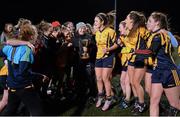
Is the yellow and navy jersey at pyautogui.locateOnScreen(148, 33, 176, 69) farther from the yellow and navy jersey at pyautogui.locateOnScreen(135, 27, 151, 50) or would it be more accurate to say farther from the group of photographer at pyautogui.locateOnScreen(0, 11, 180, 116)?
the yellow and navy jersey at pyautogui.locateOnScreen(135, 27, 151, 50)

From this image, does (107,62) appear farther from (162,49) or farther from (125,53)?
(162,49)

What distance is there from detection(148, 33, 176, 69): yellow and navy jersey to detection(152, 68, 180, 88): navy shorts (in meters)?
0.07

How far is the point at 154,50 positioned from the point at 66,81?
3149 millimetres

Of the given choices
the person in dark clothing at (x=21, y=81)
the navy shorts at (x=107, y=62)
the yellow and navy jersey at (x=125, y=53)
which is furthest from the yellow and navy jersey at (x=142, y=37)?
the person in dark clothing at (x=21, y=81)

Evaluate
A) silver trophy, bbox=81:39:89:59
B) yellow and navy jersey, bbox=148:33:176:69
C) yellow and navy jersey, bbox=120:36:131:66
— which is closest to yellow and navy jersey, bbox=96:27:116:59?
yellow and navy jersey, bbox=120:36:131:66

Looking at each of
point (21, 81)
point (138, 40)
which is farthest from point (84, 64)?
point (21, 81)

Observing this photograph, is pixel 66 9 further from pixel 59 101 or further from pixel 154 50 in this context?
pixel 154 50

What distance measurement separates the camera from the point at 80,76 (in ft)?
30.8

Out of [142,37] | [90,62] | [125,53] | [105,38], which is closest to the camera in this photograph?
[142,37]

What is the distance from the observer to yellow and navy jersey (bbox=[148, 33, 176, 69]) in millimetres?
6410

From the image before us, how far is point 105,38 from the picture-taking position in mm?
8148

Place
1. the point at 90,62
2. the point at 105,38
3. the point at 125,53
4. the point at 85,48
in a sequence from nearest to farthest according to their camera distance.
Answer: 1. the point at 105,38
2. the point at 125,53
3. the point at 85,48
4. the point at 90,62

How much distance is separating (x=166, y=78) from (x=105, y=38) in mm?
1913

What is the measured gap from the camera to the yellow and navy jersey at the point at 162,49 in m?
6.41
